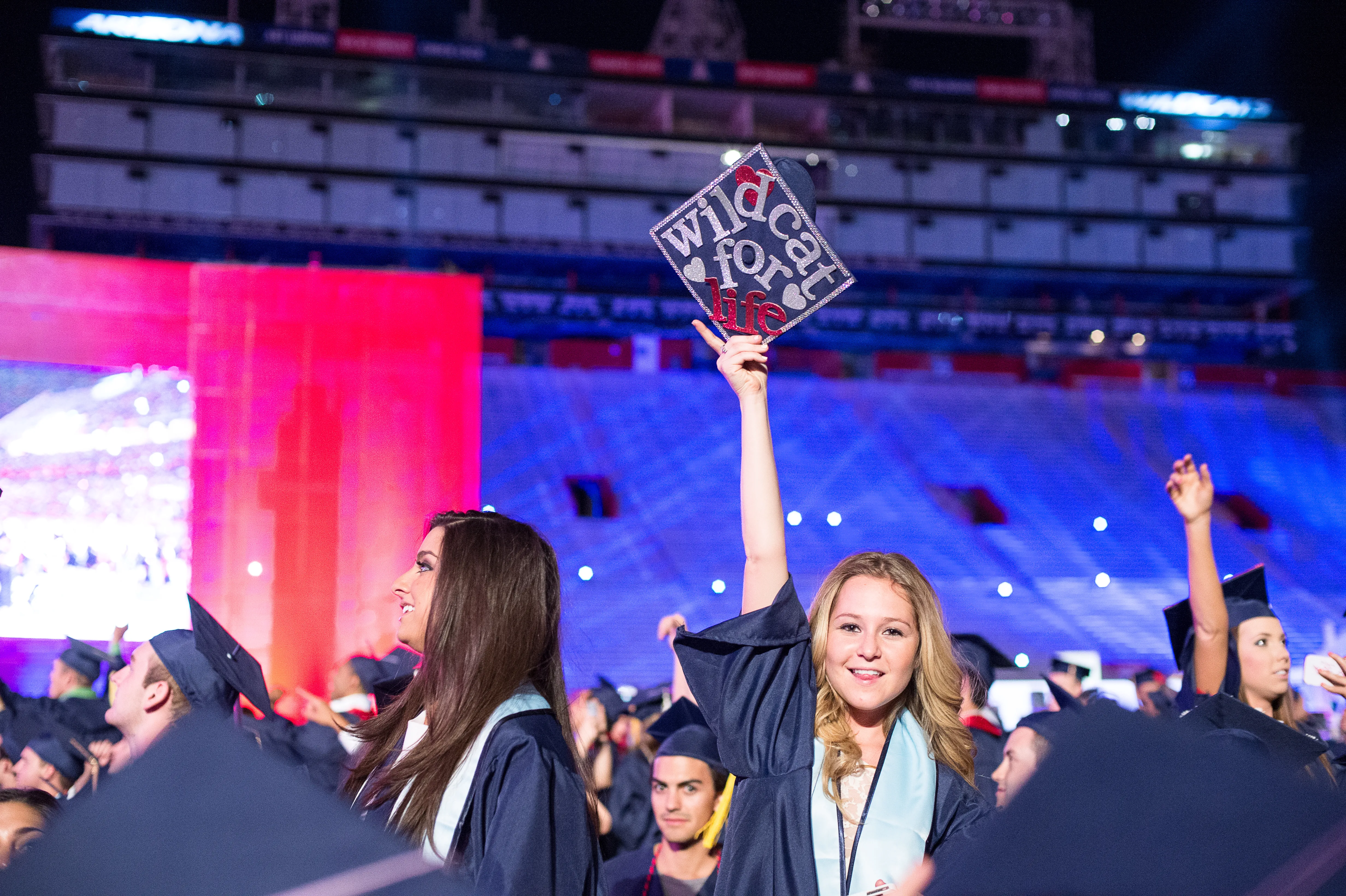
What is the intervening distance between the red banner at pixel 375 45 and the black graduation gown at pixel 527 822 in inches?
919

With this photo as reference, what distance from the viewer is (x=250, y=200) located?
21984 mm

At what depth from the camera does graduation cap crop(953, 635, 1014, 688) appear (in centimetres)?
349

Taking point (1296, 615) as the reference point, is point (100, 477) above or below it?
above

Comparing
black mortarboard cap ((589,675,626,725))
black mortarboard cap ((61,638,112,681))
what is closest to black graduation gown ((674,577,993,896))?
black mortarboard cap ((61,638,112,681))

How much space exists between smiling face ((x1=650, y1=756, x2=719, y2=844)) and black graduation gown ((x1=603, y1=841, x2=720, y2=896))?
0.36ft

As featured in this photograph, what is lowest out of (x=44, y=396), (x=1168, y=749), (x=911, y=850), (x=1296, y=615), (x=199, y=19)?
(x=1296, y=615)

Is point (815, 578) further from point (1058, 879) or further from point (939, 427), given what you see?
point (1058, 879)

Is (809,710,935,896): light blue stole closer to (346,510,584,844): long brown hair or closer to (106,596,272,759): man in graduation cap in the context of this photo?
(346,510,584,844): long brown hair

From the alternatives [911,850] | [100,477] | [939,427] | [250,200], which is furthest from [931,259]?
[911,850]

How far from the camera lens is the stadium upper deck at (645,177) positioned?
22047mm

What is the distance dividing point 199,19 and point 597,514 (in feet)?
45.3

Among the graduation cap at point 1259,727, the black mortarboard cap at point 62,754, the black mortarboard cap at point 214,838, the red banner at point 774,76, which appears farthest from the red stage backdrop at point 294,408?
the red banner at point 774,76

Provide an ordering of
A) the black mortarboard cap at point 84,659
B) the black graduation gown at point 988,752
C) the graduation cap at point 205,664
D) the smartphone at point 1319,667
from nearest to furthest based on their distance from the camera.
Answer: the graduation cap at point 205,664 < the smartphone at point 1319,667 < the black graduation gown at point 988,752 < the black mortarboard cap at point 84,659

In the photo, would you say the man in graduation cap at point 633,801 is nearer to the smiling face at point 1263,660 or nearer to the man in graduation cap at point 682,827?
the man in graduation cap at point 682,827
